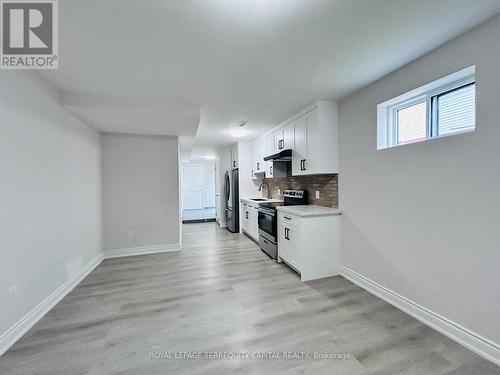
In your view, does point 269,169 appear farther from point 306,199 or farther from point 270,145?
point 306,199

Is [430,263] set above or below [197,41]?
below

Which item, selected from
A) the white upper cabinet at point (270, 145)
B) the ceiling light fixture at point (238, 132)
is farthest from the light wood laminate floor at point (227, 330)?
the ceiling light fixture at point (238, 132)

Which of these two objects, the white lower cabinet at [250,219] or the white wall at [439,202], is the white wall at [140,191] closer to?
the white lower cabinet at [250,219]

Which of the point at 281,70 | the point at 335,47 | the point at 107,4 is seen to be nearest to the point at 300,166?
the point at 281,70

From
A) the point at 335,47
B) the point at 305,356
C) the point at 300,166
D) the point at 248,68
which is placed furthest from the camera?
the point at 300,166

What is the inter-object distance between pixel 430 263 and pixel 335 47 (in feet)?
6.82

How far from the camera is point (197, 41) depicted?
5.31ft

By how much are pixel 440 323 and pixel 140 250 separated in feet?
14.2

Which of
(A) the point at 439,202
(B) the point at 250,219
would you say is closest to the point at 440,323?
(A) the point at 439,202

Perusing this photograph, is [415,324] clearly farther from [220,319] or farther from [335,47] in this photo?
[335,47]

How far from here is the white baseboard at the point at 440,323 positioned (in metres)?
1.50

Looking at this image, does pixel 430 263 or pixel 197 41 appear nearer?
pixel 197 41

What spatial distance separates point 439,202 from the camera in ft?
5.89

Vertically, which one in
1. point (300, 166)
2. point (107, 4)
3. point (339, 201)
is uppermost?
point (107, 4)
